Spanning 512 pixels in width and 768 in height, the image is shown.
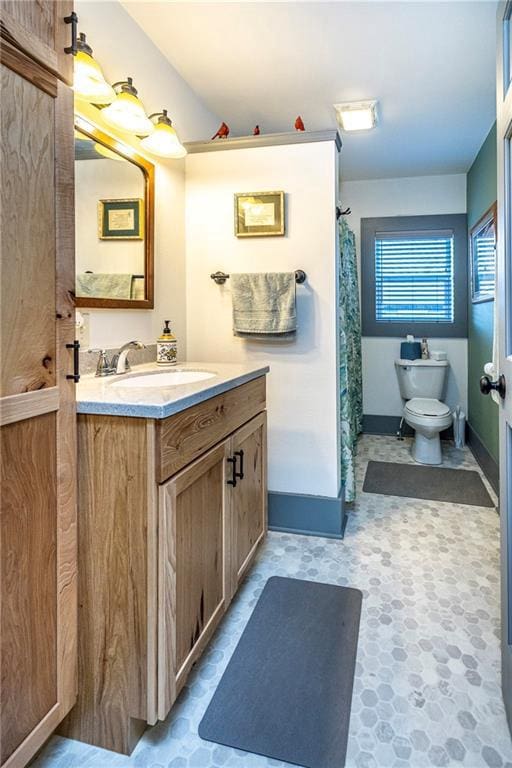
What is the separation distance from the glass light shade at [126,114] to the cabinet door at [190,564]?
1184mm

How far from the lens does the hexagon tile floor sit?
1.13 meters

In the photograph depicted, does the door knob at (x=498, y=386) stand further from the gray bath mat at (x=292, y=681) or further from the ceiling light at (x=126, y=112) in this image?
the ceiling light at (x=126, y=112)

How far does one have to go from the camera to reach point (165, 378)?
1795 mm

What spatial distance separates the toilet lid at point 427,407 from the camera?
3.29m

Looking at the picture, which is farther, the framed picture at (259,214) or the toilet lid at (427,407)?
the toilet lid at (427,407)

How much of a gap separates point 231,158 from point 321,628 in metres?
2.10

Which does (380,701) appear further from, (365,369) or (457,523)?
(365,369)

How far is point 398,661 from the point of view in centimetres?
144

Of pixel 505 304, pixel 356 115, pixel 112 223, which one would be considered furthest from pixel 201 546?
pixel 356 115

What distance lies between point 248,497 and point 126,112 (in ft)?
4.75

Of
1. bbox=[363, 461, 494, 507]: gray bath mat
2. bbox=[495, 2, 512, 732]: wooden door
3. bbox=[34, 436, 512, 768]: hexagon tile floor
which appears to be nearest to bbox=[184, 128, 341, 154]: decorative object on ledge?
bbox=[495, 2, 512, 732]: wooden door

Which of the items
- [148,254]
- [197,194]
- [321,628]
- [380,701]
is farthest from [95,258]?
[380,701]

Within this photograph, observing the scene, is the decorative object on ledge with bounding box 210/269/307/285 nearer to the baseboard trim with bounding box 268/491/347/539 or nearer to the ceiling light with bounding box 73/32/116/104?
the ceiling light with bounding box 73/32/116/104

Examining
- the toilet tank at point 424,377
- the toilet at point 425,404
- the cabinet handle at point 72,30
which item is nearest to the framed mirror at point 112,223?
the cabinet handle at point 72,30
